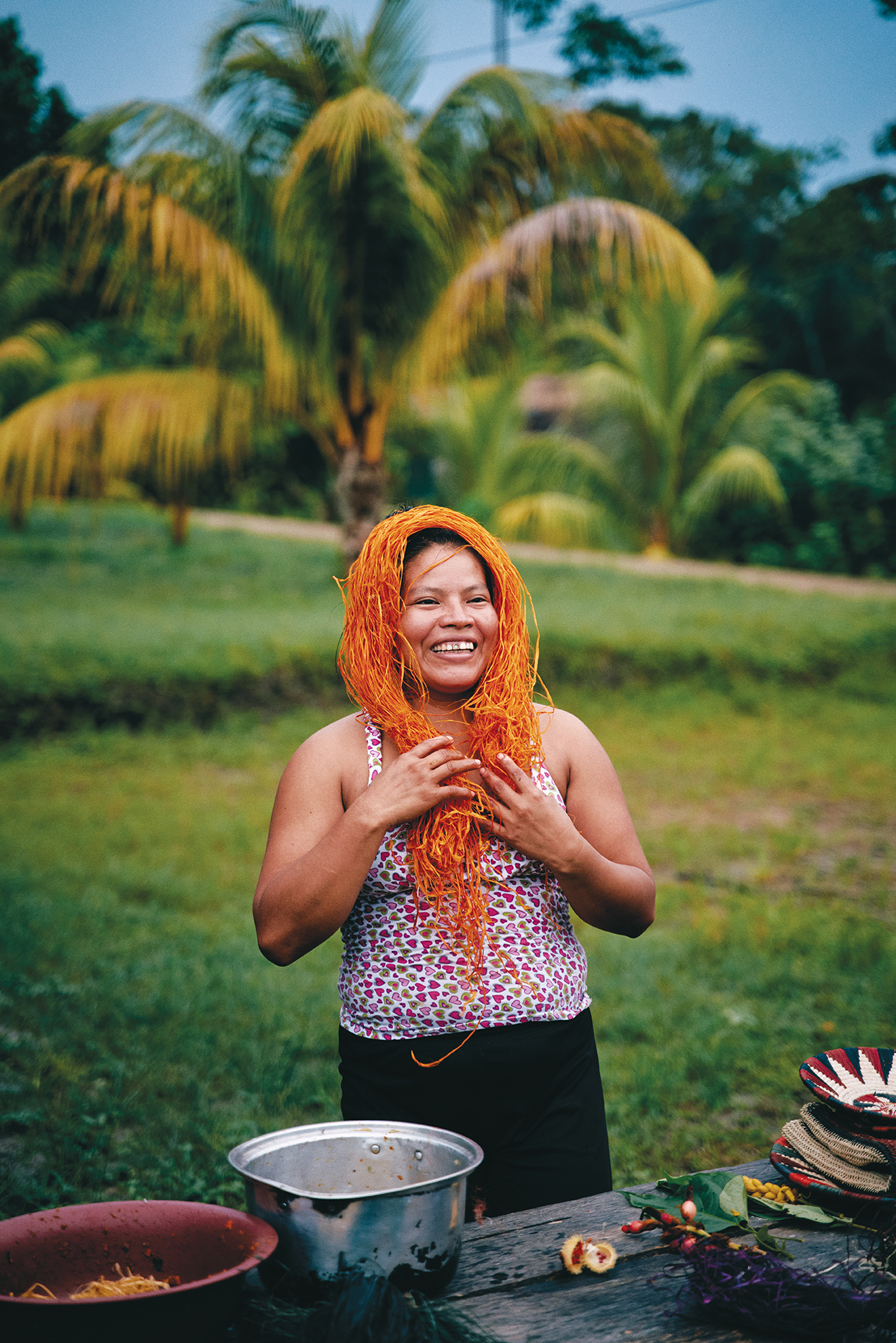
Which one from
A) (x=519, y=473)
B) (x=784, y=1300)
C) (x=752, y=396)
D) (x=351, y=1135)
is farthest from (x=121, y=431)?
(x=752, y=396)

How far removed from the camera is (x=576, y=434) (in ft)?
67.4

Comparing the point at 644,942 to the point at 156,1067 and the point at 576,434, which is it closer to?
the point at 156,1067

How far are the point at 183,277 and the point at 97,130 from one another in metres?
1.01

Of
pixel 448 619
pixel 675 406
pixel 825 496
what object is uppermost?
pixel 675 406

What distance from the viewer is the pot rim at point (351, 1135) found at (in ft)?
4.65

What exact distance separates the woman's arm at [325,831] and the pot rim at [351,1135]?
0.29 meters

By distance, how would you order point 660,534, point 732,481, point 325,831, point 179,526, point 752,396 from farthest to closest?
point 660,534, point 752,396, point 732,481, point 179,526, point 325,831

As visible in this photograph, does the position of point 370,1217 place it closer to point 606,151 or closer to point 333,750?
point 333,750

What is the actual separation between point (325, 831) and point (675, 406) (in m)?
16.4

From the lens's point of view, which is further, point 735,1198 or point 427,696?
point 427,696

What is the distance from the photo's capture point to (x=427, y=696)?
205 cm

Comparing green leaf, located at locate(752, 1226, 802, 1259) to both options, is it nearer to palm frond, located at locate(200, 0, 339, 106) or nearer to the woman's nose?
the woman's nose

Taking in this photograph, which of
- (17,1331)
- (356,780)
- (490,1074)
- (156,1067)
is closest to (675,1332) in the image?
(490,1074)

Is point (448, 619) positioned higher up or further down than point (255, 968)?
higher up
